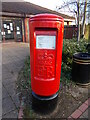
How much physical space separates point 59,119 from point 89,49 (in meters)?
Result: 3.58

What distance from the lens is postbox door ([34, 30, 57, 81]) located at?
4.88 ft

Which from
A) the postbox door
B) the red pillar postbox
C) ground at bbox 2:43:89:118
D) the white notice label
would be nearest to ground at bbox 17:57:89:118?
ground at bbox 2:43:89:118

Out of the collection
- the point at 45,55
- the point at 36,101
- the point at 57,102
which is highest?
the point at 45,55

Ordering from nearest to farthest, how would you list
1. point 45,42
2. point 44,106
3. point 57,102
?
point 45,42 < point 44,106 < point 57,102

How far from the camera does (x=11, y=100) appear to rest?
222 centimetres

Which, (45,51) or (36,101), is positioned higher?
(45,51)

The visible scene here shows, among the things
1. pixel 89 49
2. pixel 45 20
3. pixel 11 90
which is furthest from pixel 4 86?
pixel 89 49

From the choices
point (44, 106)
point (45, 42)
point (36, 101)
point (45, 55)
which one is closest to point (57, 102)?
point (44, 106)

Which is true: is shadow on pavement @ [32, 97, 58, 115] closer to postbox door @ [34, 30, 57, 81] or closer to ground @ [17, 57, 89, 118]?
ground @ [17, 57, 89, 118]

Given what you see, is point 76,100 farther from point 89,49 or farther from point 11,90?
point 89,49

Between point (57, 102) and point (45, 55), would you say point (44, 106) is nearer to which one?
point (57, 102)

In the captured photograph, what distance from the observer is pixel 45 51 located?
5.02ft

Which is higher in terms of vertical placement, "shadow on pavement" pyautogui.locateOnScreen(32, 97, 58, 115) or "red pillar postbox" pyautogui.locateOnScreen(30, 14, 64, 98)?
"red pillar postbox" pyautogui.locateOnScreen(30, 14, 64, 98)

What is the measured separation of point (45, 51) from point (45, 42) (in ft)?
0.47
